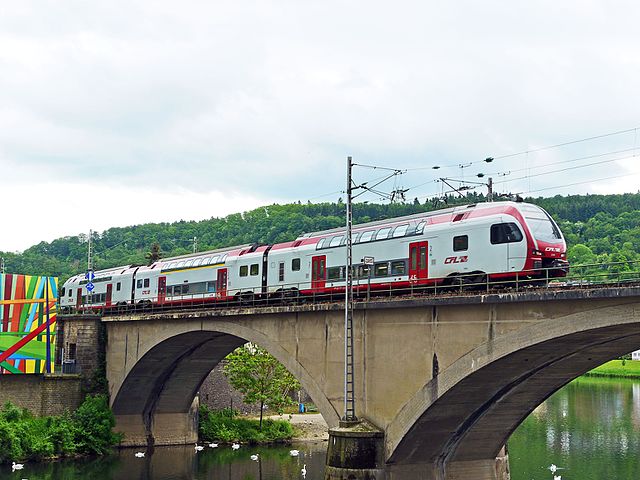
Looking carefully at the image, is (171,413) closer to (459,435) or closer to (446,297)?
(459,435)

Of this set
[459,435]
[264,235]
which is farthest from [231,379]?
→ [264,235]

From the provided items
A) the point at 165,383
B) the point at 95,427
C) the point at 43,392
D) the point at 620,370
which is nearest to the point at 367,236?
the point at 165,383

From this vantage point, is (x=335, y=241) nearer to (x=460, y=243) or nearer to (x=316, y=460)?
(x=460, y=243)

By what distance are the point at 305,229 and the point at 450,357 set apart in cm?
10219

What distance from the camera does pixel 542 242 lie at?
30.7m

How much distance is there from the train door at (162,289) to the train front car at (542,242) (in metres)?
32.0

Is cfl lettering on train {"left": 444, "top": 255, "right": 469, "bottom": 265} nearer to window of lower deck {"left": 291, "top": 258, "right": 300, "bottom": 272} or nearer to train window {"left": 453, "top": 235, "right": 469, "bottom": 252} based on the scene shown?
train window {"left": 453, "top": 235, "right": 469, "bottom": 252}

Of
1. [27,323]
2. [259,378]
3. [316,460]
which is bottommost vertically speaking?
[316,460]

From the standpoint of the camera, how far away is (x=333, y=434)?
100ft

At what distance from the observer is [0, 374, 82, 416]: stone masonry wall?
167 ft

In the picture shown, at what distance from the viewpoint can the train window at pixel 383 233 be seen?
36531 millimetres

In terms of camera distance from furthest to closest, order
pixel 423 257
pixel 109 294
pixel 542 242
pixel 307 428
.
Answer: pixel 109 294
pixel 307 428
pixel 423 257
pixel 542 242

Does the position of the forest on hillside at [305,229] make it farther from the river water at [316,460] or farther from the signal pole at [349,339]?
the signal pole at [349,339]

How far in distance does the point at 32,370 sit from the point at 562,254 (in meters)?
35.7
